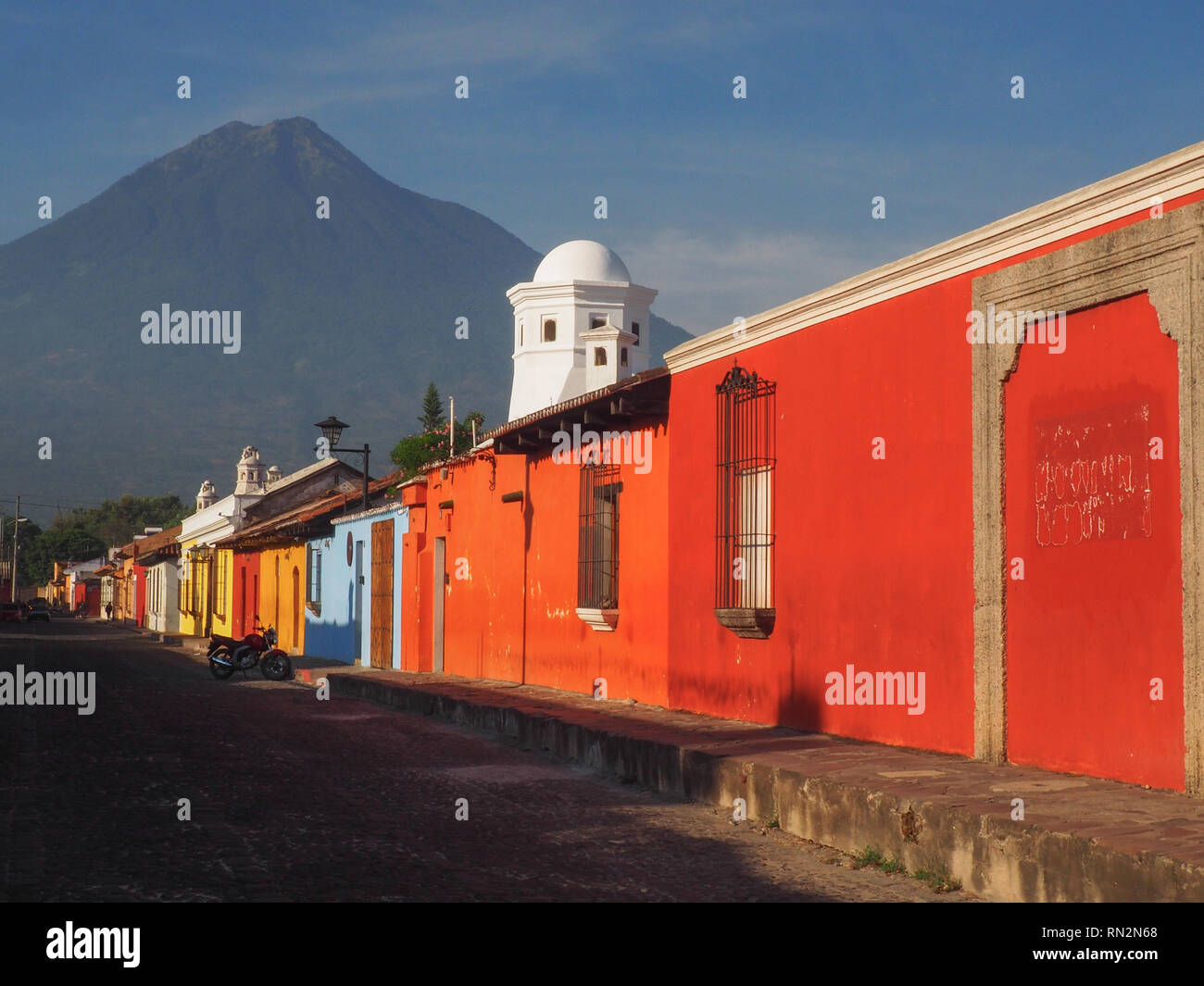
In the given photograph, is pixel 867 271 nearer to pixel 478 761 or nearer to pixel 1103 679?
pixel 1103 679

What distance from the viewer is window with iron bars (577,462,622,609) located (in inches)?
610

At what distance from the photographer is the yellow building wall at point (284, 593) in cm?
3575

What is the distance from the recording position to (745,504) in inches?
494

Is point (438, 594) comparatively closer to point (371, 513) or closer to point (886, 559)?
point (371, 513)

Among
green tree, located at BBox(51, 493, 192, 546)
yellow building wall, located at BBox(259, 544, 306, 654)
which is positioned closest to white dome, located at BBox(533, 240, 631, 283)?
yellow building wall, located at BBox(259, 544, 306, 654)

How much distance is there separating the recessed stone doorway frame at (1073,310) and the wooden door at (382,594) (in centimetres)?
1860

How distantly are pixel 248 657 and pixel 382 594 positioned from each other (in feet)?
9.93

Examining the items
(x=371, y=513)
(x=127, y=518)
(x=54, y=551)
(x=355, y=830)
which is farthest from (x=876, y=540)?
(x=127, y=518)

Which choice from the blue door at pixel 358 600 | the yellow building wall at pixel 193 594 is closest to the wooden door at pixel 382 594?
the blue door at pixel 358 600

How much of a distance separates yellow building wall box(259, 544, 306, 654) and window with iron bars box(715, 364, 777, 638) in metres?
23.6

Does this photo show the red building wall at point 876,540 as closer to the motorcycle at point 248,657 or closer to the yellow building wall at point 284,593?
the motorcycle at point 248,657

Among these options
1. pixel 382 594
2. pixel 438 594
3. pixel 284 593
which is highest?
pixel 438 594

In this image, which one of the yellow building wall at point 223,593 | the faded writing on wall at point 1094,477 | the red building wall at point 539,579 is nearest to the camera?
the faded writing on wall at point 1094,477

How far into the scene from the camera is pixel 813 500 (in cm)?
1115
